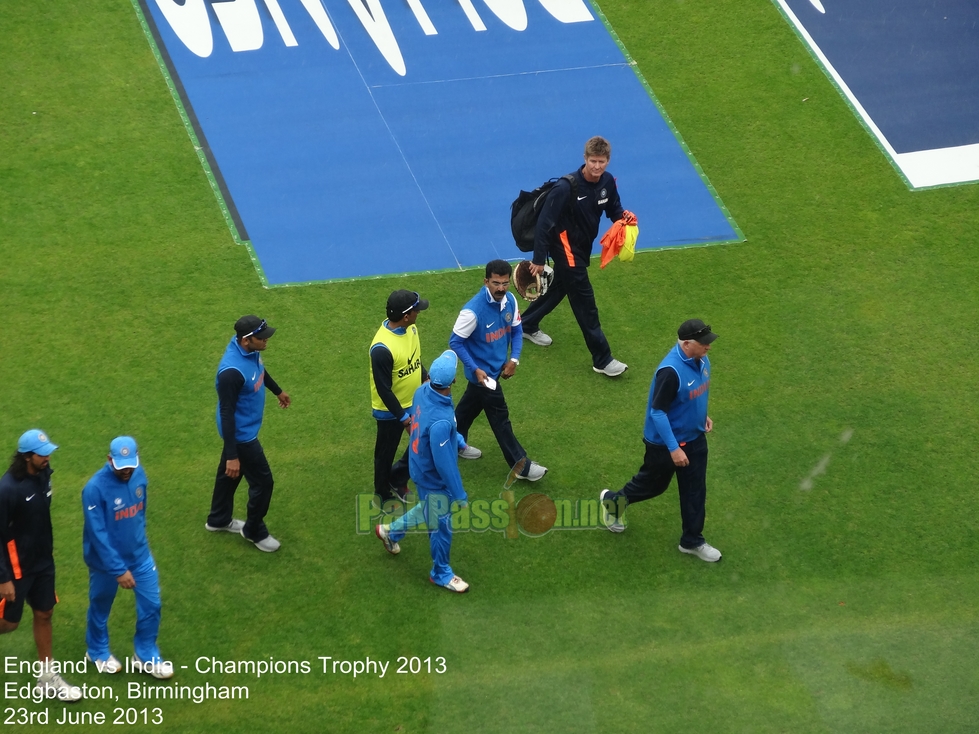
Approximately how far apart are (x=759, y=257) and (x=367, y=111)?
4.65 meters

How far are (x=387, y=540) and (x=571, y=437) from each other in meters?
2.03

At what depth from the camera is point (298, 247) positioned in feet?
38.1

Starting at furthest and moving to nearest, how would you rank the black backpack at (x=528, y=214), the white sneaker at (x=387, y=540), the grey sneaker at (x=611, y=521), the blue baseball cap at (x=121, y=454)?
1. the black backpack at (x=528, y=214)
2. the grey sneaker at (x=611, y=521)
3. the white sneaker at (x=387, y=540)
4. the blue baseball cap at (x=121, y=454)

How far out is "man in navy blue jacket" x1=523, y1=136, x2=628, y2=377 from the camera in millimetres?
9914

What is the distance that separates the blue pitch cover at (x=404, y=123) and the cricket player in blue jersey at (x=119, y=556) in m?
4.29

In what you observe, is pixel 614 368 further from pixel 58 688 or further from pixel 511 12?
pixel 511 12

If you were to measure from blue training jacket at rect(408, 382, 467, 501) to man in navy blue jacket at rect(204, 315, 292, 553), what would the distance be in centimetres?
107

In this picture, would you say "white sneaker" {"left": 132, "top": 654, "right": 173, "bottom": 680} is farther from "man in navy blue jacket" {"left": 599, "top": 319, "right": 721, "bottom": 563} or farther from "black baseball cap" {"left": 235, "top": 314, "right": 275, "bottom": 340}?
"man in navy blue jacket" {"left": 599, "top": 319, "right": 721, "bottom": 563}

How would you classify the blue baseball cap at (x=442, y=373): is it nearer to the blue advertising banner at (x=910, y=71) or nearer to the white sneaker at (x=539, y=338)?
the white sneaker at (x=539, y=338)

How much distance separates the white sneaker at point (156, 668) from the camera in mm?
7688

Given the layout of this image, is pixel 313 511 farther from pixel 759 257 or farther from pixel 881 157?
pixel 881 157

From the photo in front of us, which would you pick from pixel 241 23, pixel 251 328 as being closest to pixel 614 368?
pixel 251 328

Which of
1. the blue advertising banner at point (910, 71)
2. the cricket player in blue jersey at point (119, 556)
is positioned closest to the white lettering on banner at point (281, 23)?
the blue advertising banner at point (910, 71)

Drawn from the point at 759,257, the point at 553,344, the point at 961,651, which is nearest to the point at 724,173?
the point at 759,257
